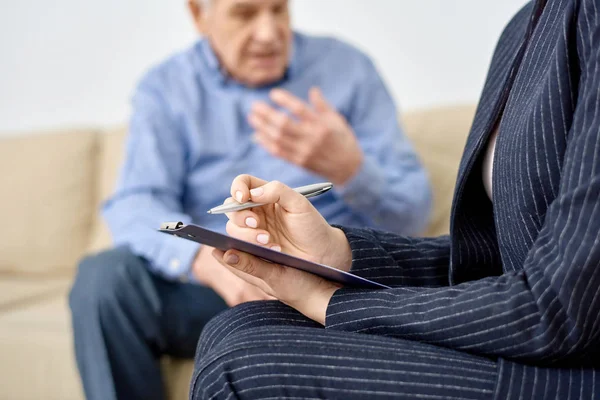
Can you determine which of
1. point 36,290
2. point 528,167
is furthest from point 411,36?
point 528,167

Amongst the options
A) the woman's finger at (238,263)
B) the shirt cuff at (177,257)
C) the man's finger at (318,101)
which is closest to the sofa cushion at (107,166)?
the shirt cuff at (177,257)

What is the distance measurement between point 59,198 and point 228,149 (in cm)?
82

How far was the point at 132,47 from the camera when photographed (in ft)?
8.84

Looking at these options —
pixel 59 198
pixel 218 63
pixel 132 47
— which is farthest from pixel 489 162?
pixel 132 47

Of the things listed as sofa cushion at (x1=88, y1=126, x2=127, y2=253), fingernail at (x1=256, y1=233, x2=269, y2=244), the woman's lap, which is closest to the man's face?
sofa cushion at (x1=88, y1=126, x2=127, y2=253)

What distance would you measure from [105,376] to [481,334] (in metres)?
0.98

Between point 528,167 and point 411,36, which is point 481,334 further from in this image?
point 411,36

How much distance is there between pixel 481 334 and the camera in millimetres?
760

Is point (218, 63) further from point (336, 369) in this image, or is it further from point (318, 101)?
point (336, 369)

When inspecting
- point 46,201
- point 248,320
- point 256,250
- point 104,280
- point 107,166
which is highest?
point 256,250

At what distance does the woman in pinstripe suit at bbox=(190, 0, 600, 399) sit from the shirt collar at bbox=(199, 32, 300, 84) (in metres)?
1.06

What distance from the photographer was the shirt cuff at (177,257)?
1623 millimetres

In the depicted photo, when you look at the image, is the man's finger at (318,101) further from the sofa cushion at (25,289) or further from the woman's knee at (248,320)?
the sofa cushion at (25,289)

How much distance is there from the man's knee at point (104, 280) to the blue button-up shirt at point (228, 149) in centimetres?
6
